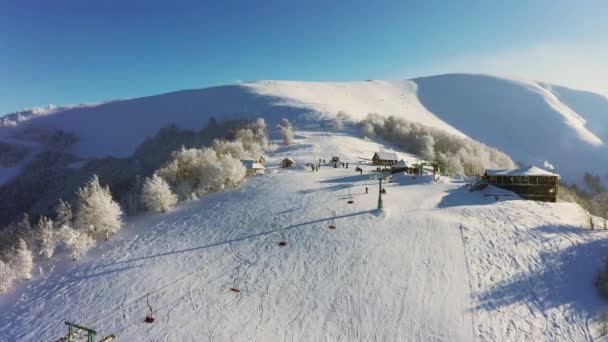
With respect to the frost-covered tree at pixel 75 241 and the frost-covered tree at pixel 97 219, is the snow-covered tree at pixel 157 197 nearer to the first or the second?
the frost-covered tree at pixel 97 219

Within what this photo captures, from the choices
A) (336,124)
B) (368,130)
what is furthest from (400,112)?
(336,124)

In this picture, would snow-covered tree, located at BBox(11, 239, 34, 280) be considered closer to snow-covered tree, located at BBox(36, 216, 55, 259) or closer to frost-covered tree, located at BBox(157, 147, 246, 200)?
snow-covered tree, located at BBox(36, 216, 55, 259)

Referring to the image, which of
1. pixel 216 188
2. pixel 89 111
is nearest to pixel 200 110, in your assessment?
pixel 89 111

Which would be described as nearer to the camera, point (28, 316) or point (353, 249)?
point (28, 316)

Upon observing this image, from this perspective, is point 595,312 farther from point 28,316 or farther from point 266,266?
point 28,316

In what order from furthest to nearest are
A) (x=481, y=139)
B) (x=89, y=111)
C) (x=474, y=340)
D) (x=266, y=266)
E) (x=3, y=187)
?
(x=89, y=111), (x=481, y=139), (x=3, y=187), (x=266, y=266), (x=474, y=340)
